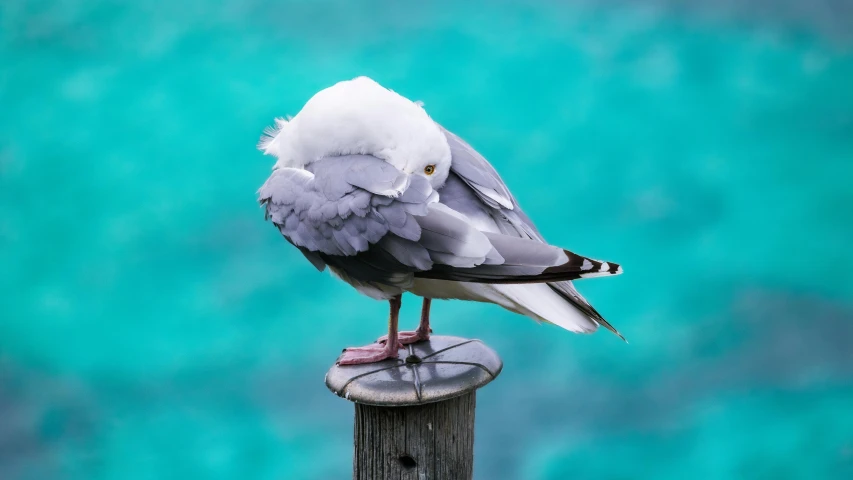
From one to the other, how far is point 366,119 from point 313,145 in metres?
0.16

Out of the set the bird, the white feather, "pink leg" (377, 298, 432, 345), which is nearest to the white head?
the bird

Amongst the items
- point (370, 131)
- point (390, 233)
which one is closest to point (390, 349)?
point (390, 233)

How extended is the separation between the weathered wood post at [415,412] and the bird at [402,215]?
11cm

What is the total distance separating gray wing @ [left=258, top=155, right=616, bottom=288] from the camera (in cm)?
216

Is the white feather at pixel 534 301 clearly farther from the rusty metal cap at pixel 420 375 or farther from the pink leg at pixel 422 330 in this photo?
the pink leg at pixel 422 330

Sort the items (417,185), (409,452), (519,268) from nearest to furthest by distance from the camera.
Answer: (519,268) < (417,185) < (409,452)

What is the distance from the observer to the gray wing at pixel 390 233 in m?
2.16

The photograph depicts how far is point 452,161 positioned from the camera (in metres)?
2.49

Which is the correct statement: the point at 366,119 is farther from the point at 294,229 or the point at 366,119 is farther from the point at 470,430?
the point at 470,430

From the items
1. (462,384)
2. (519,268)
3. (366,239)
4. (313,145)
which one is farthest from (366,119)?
(462,384)

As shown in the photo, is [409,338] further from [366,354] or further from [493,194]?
[493,194]

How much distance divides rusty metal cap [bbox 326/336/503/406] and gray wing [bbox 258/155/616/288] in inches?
10.5

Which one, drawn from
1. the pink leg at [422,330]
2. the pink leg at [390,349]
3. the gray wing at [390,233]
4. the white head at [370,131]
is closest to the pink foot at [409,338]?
the pink leg at [422,330]

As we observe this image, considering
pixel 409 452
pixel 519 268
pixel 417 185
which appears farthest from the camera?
pixel 409 452
